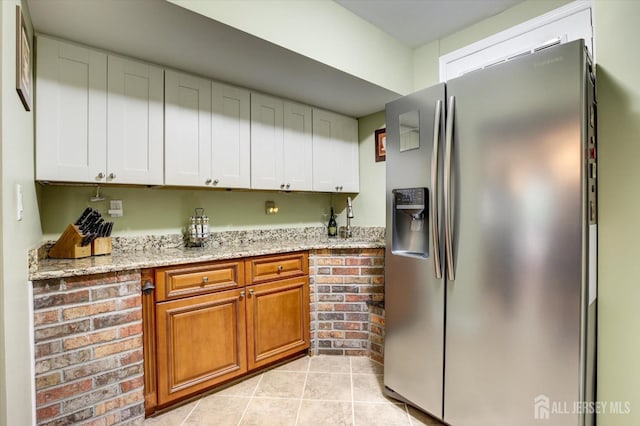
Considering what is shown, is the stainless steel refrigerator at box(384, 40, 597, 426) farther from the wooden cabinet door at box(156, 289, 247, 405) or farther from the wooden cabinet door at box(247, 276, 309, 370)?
the wooden cabinet door at box(156, 289, 247, 405)

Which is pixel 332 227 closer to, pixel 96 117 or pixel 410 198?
pixel 410 198

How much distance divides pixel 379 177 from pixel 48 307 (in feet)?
8.33

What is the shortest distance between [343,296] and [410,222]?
928 millimetres

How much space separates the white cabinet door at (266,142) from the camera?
244 cm

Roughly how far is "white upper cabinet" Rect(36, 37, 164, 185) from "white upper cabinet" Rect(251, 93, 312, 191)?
70 cm

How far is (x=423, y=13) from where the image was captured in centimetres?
217

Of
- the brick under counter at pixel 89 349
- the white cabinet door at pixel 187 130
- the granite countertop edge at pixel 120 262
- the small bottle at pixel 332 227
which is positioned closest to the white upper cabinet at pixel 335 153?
the small bottle at pixel 332 227

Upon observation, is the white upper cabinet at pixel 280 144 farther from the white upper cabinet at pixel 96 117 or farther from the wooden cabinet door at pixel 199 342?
the wooden cabinet door at pixel 199 342

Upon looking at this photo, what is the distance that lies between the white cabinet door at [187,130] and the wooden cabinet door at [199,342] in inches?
32.6

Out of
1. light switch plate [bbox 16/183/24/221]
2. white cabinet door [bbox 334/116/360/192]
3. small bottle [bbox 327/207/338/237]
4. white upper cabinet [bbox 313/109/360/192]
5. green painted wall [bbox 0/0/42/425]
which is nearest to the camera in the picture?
green painted wall [bbox 0/0/42/425]

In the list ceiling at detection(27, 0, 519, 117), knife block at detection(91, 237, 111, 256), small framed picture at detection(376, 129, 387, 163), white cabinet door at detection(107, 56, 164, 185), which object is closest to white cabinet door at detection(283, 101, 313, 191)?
ceiling at detection(27, 0, 519, 117)

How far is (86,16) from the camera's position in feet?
4.89

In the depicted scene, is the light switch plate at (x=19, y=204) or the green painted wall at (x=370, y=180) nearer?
the light switch plate at (x=19, y=204)

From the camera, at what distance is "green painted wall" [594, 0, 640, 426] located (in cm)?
123
